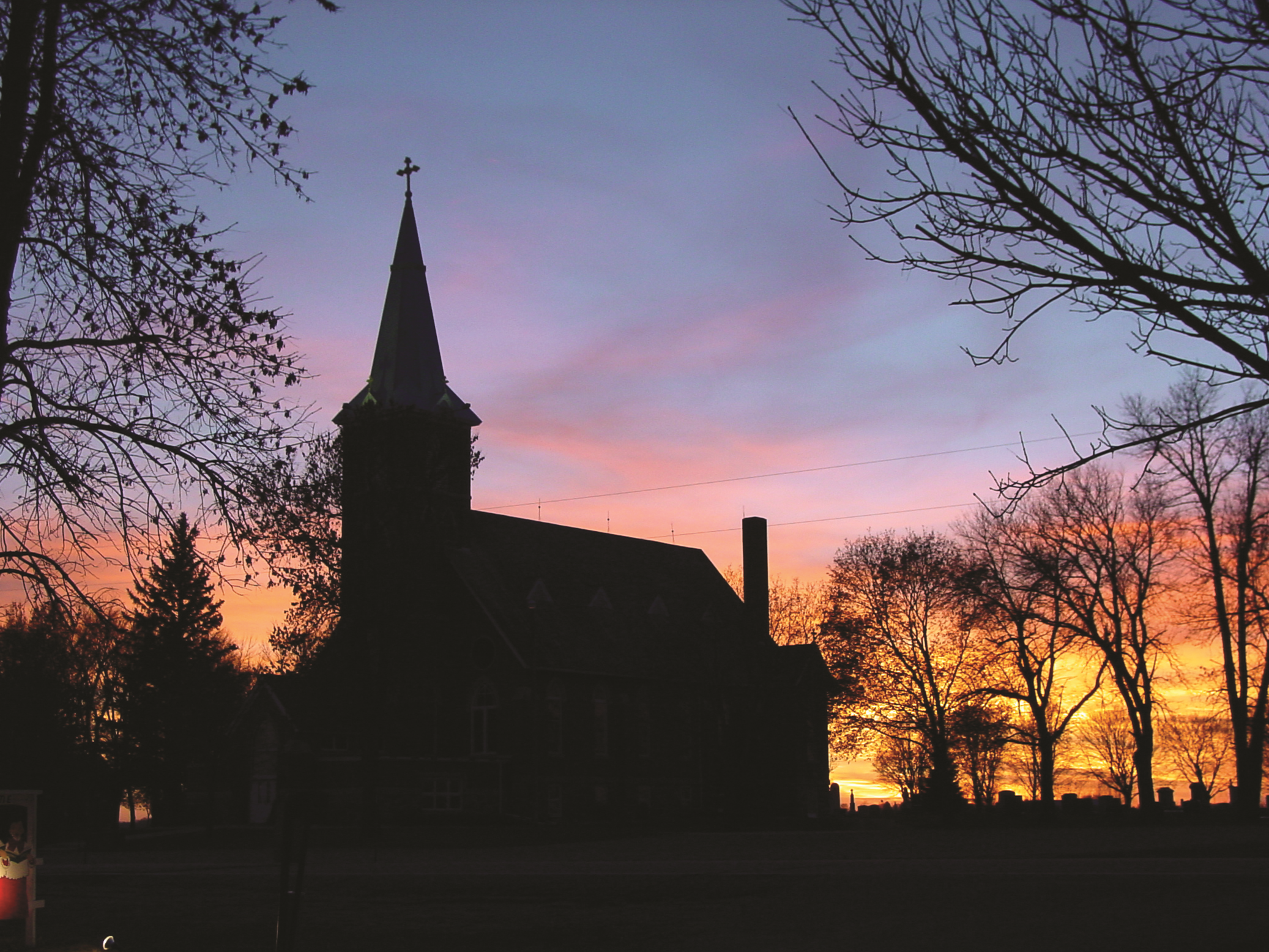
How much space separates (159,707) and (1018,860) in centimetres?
Result: 4433

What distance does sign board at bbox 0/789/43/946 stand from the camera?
1392cm

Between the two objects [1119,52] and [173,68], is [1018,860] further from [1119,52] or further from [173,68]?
[173,68]

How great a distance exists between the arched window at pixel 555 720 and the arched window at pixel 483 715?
2.26 meters

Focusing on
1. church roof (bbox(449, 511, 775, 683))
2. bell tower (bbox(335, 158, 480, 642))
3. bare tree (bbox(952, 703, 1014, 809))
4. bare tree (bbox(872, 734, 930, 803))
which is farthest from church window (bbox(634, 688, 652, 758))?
bare tree (bbox(952, 703, 1014, 809))

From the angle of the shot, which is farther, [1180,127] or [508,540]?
[508,540]

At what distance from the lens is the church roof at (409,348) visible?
192ft

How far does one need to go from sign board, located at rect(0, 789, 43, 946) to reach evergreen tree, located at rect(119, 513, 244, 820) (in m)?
36.7

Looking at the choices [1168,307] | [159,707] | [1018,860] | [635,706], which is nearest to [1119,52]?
[1168,307]

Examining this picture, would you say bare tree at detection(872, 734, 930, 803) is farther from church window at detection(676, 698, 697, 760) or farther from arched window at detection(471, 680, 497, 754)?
arched window at detection(471, 680, 497, 754)

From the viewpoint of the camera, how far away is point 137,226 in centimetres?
1187

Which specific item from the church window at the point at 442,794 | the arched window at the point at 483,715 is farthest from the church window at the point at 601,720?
the church window at the point at 442,794

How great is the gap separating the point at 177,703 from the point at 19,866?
41.7m

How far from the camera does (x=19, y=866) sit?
1409cm

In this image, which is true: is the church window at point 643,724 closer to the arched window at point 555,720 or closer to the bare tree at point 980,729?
the arched window at point 555,720
